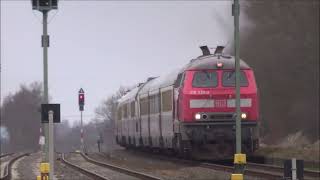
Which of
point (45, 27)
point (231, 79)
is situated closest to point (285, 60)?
point (231, 79)

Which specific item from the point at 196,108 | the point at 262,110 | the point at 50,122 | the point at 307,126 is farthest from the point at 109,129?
the point at 50,122

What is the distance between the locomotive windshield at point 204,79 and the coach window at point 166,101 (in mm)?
2504

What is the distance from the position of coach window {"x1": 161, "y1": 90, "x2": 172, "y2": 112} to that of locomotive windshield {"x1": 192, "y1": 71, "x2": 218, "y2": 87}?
98.6 inches

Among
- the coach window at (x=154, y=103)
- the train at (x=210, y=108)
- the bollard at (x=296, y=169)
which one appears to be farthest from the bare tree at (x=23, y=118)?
the bollard at (x=296, y=169)

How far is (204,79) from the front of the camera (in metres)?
25.3

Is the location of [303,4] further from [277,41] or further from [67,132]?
[67,132]

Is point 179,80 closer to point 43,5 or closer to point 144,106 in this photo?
point 144,106

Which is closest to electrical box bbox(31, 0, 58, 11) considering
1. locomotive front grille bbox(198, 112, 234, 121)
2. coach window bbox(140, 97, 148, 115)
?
locomotive front grille bbox(198, 112, 234, 121)

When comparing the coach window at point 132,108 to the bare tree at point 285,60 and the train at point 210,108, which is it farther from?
the bare tree at point 285,60

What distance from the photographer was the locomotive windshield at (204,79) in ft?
82.4

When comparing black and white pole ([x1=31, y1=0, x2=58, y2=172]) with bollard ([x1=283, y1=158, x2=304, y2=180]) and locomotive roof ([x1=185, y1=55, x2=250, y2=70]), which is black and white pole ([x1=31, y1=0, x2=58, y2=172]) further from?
locomotive roof ([x1=185, y1=55, x2=250, y2=70])

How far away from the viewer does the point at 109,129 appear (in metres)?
77.2

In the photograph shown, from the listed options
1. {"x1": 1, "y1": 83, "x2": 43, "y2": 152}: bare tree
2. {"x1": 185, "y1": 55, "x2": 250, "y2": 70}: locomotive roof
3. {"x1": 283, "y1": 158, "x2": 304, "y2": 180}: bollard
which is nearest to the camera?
{"x1": 283, "y1": 158, "x2": 304, "y2": 180}: bollard

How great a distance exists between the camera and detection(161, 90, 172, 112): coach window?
27497 mm
